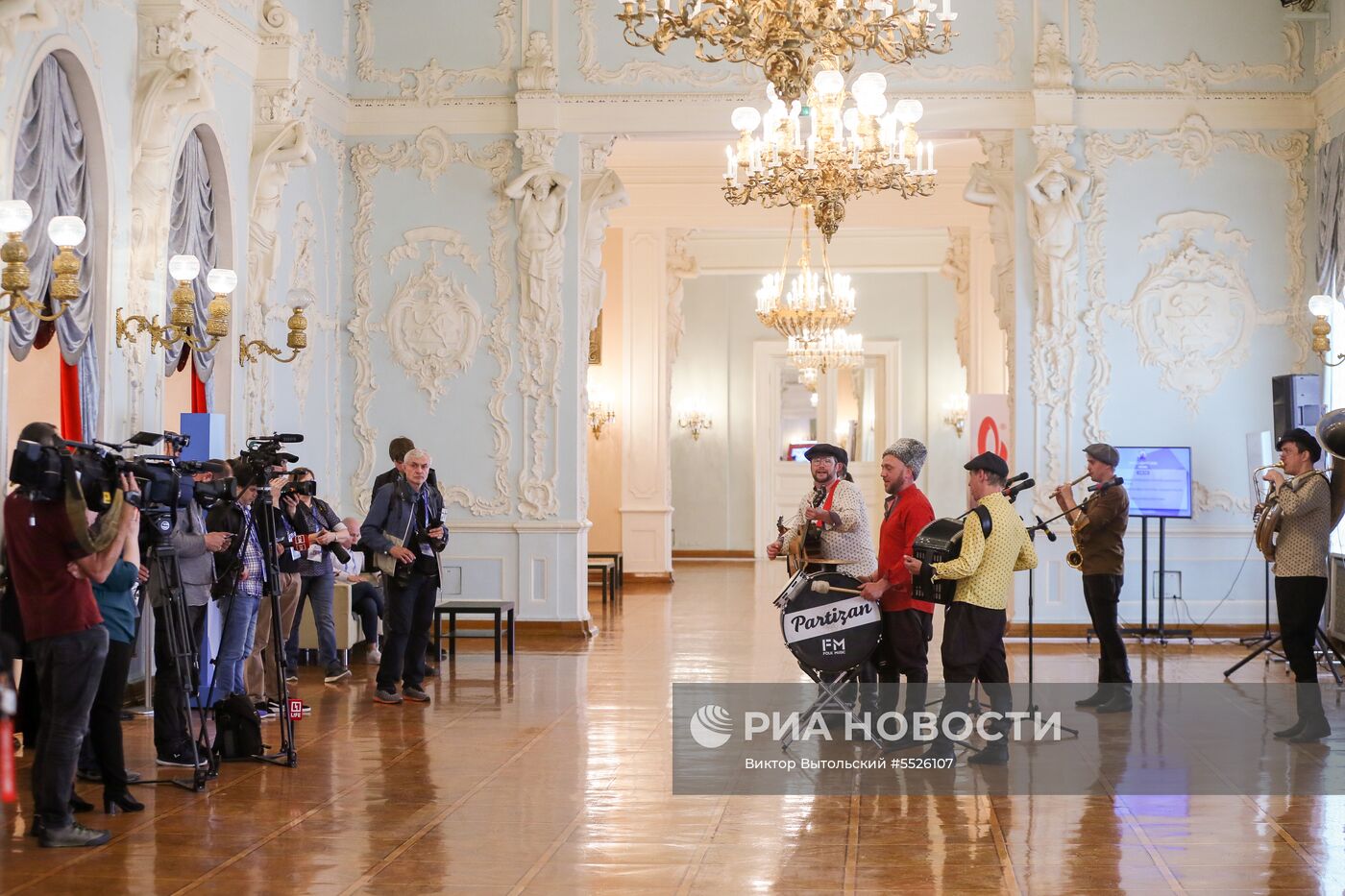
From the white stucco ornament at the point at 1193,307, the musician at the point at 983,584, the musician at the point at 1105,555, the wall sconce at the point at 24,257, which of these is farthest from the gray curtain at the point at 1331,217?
the wall sconce at the point at 24,257

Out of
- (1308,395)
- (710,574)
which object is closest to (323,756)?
(1308,395)

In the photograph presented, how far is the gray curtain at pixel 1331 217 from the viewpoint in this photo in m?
10.7

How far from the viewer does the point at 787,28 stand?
267 inches

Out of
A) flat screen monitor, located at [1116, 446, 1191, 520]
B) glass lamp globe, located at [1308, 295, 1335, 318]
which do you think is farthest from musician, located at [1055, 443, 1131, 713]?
flat screen monitor, located at [1116, 446, 1191, 520]

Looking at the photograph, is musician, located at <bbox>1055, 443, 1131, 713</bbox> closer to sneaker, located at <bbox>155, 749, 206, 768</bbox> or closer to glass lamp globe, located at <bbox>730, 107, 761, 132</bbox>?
glass lamp globe, located at <bbox>730, 107, 761, 132</bbox>

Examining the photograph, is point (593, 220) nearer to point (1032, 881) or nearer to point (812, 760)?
point (812, 760)

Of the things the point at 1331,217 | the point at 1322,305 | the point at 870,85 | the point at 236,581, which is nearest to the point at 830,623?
the point at 236,581

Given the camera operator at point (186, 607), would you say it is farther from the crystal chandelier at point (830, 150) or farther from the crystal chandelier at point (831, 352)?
the crystal chandelier at point (831, 352)

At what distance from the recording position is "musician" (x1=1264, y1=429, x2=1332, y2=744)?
7242mm

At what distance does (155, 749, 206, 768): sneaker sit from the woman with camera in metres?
1.85

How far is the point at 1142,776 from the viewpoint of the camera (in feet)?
21.0

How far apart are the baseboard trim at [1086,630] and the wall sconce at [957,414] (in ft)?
35.0

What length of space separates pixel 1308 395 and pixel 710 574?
35.3 feet

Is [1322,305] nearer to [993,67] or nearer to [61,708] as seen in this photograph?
[993,67]
